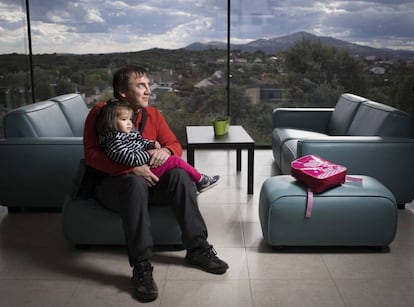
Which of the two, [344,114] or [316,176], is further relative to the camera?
[344,114]

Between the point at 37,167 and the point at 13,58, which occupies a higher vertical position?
the point at 13,58

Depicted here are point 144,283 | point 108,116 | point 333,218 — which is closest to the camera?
point 144,283

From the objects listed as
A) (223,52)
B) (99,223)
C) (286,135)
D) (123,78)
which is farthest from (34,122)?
(223,52)

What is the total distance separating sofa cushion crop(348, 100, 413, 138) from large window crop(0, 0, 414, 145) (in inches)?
81.5

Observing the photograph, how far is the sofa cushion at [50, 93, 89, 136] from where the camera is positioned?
4131mm

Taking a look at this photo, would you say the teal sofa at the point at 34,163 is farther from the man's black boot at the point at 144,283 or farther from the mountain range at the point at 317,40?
the mountain range at the point at 317,40

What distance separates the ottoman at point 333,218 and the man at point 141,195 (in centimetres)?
39

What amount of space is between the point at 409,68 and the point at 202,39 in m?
2.41

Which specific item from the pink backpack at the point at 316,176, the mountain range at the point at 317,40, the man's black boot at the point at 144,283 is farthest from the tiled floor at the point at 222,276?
the mountain range at the point at 317,40

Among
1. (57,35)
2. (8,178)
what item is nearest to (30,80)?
(57,35)

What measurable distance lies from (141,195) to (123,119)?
16.6 inches

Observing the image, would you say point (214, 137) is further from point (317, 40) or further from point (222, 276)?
point (317, 40)

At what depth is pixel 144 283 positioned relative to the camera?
2354 millimetres

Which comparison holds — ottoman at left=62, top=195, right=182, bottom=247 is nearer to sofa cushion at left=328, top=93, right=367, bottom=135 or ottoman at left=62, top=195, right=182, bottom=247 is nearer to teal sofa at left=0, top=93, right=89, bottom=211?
teal sofa at left=0, top=93, right=89, bottom=211
